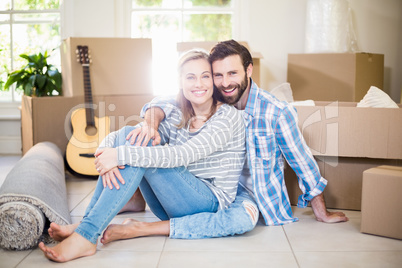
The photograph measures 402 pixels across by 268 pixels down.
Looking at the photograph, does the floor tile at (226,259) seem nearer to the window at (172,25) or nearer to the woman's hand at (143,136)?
the woman's hand at (143,136)

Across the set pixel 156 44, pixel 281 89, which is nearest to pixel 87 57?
pixel 156 44

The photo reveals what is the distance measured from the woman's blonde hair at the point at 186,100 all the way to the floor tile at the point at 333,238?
605 mm

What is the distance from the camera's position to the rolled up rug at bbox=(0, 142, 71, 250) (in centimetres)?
167

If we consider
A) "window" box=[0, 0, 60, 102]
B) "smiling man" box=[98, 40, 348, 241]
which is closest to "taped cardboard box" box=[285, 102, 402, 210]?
"smiling man" box=[98, 40, 348, 241]

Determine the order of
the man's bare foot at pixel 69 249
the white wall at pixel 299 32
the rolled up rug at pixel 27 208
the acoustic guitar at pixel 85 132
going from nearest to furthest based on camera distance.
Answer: the man's bare foot at pixel 69 249, the rolled up rug at pixel 27 208, the acoustic guitar at pixel 85 132, the white wall at pixel 299 32

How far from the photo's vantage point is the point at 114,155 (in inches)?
64.8

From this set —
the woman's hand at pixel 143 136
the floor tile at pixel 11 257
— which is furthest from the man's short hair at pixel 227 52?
the floor tile at pixel 11 257

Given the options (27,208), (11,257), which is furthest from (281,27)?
(11,257)

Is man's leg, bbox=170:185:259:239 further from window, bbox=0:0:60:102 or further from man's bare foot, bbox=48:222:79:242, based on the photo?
window, bbox=0:0:60:102

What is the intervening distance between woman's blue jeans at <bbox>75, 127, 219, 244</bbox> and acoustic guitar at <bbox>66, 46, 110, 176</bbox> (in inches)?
50.0

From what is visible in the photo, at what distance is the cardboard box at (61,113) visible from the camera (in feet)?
10.3

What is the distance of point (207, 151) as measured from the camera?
174 cm

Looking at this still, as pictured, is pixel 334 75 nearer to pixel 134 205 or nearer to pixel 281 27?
pixel 281 27

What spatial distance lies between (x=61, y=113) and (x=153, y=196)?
154 centimetres
